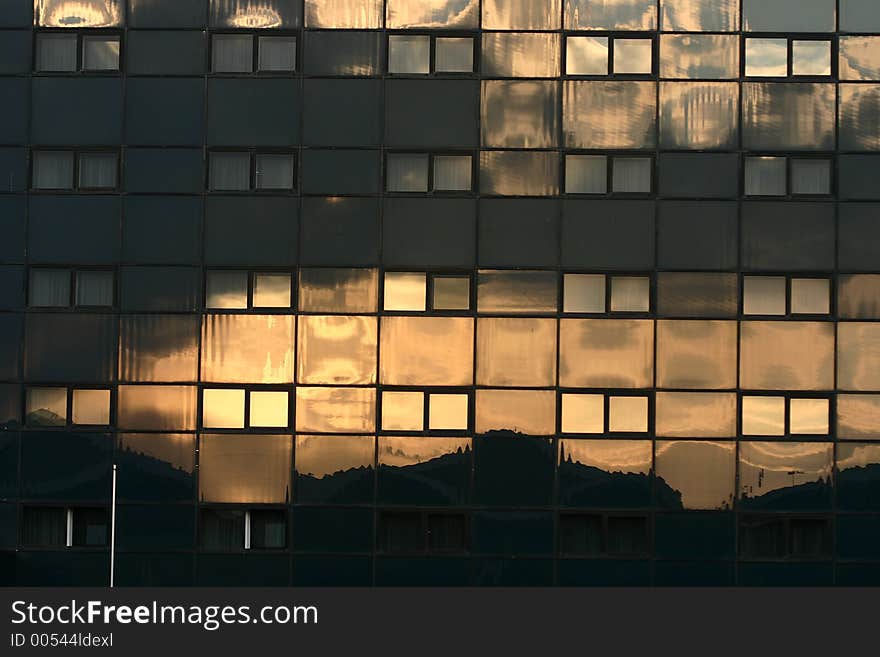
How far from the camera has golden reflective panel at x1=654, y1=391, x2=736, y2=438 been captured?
24609 millimetres

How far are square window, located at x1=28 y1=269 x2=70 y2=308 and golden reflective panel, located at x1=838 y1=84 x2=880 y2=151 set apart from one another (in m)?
16.1

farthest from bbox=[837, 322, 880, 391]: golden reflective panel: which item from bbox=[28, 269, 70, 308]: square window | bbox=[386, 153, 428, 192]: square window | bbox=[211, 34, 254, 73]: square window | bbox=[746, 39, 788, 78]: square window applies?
bbox=[28, 269, 70, 308]: square window

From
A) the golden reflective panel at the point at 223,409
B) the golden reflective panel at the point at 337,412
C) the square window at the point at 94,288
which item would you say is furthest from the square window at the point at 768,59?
the square window at the point at 94,288

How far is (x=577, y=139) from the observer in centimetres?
2483

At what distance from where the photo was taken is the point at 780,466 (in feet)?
80.7

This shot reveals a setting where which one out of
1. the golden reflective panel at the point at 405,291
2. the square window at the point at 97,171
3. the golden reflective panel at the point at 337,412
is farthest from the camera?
the square window at the point at 97,171

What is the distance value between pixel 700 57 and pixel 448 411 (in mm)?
8844

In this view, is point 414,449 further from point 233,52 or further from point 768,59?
point 768,59

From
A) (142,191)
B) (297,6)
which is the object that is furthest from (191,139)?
(297,6)

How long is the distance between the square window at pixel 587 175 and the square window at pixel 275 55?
601 cm

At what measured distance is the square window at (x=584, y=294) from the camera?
81.3 ft

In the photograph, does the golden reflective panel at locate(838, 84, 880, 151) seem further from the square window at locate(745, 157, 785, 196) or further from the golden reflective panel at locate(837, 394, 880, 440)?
the golden reflective panel at locate(837, 394, 880, 440)

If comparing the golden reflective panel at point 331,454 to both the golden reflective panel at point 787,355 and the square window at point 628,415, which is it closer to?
the square window at point 628,415
